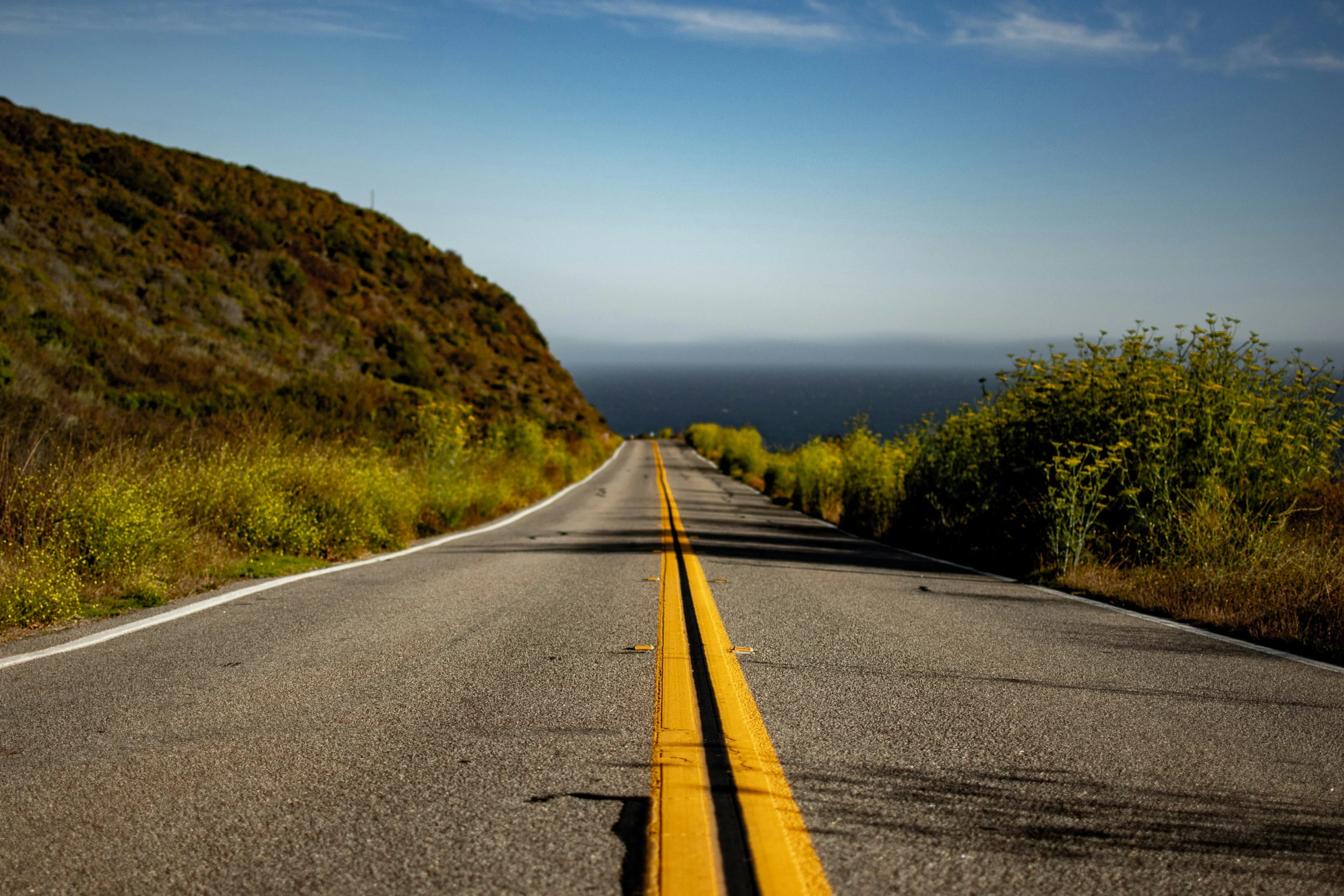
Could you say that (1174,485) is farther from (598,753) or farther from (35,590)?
(35,590)

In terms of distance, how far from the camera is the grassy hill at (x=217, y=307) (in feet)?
57.4

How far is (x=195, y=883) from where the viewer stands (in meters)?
2.17

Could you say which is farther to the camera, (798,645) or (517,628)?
(517,628)

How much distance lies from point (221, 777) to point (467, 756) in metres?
0.84

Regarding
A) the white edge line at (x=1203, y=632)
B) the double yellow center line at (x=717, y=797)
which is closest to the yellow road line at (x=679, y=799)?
the double yellow center line at (x=717, y=797)

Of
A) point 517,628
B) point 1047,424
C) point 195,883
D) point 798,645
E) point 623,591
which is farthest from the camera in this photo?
point 1047,424

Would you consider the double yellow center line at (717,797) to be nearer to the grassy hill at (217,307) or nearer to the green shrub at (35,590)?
the green shrub at (35,590)

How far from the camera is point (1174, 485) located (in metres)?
8.59

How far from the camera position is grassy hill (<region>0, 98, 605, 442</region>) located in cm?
1750

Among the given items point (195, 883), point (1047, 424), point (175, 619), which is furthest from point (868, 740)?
point (1047, 424)

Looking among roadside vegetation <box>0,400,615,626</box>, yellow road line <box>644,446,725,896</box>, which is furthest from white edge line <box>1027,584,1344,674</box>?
roadside vegetation <box>0,400,615,626</box>

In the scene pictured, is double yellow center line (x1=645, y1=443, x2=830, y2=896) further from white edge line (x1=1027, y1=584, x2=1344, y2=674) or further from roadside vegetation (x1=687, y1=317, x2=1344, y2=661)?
roadside vegetation (x1=687, y1=317, x2=1344, y2=661)

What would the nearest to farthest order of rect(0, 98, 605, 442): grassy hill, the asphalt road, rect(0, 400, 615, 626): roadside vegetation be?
the asphalt road < rect(0, 400, 615, 626): roadside vegetation < rect(0, 98, 605, 442): grassy hill

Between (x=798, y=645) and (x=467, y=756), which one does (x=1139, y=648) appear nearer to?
(x=798, y=645)
